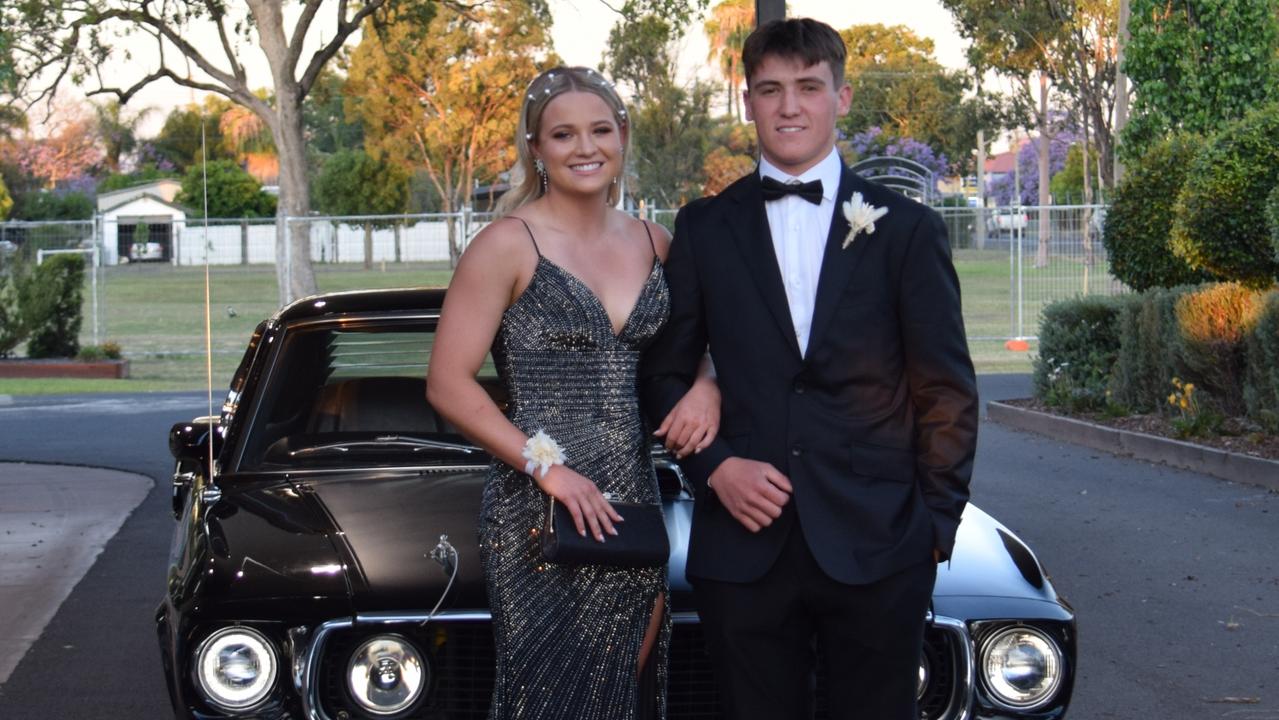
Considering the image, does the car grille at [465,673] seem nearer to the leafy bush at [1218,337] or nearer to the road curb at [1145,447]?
the road curb at [1145,447]

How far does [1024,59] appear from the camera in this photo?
3697 cm

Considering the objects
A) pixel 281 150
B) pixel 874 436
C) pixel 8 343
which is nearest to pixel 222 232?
pixel 281 150

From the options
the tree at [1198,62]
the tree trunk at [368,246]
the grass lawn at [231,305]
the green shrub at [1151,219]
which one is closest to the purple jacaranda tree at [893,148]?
the grass lawn at [231,305]

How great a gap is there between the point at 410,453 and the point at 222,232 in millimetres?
26019

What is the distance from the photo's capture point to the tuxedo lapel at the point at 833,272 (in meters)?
2.97

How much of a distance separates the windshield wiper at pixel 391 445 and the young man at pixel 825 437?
168 centimetres

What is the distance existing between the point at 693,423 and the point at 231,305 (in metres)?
24.4

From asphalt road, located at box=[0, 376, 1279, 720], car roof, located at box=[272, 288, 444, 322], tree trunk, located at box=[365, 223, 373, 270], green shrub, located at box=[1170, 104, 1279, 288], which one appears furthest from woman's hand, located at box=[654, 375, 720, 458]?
tree trunk, located at box=[365, 223, 373, 270]

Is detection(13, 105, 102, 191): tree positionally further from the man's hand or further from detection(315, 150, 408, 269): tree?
the man's hand

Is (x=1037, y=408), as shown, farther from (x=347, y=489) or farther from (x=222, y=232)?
(x=222, y=232)

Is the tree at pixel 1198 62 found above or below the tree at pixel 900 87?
below

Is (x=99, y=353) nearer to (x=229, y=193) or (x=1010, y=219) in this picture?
(x=1010, y=219)

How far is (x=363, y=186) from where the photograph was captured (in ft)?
198

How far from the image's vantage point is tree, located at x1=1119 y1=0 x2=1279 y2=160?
16.1 metres
